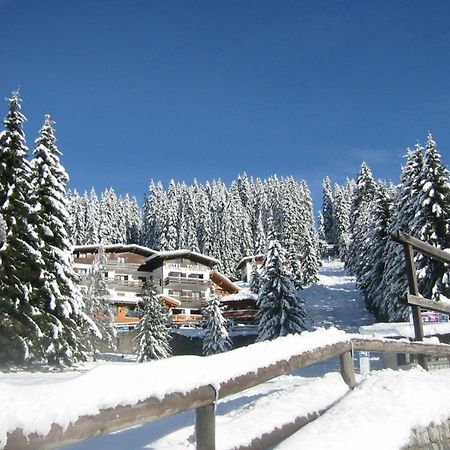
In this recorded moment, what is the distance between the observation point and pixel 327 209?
470ft

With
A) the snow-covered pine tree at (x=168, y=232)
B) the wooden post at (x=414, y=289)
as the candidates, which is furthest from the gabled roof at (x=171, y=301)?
the wooden post at (x=414, y=289)

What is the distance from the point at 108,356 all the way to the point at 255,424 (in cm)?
4384

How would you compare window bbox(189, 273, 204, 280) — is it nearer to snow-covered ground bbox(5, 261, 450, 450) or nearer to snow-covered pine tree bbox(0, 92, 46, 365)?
snow-covered pine tree bbox(0, 92, 46, 365)

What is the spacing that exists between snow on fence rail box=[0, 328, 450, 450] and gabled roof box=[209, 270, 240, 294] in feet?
221

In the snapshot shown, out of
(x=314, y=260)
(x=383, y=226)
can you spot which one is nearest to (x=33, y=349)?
(x=383, y=226)

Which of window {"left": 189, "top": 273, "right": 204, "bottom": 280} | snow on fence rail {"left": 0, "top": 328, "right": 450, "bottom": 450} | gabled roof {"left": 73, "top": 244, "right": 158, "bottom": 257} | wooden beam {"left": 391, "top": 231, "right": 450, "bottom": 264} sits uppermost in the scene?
gabled roof {"left": 73, "top": 244, "right": 158, "bottom": 257}

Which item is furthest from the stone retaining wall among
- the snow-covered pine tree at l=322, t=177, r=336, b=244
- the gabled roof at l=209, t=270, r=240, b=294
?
the snow-covered pine tree at l=322, t=177, r=336, b=244

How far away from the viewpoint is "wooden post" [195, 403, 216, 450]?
3.24 m

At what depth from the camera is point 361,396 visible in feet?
18.0

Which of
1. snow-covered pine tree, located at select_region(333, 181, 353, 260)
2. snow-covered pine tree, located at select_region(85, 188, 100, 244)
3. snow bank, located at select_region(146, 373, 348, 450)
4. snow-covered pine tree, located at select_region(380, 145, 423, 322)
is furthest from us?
snow-covered pine tree, located at select_region(333, 181, 353, 260)

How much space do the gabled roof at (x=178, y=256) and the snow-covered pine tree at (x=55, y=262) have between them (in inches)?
1687

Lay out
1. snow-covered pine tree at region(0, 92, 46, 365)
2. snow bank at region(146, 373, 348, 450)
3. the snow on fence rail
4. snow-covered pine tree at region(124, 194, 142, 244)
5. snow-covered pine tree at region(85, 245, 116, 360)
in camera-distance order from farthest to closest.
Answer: snow-covered pine tree at region(124, 194, 142, 244) → snow-covered pine tree at region(85, 245, 116, 360) → snow-covered pine tree at region(0, 92, 46, 365) → snow bank at region(146, 373, 348, 450) → the snow on fence rail

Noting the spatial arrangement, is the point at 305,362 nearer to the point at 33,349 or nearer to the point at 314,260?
the point at 33,349

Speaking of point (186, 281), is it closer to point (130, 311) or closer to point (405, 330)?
point (130, 311)
